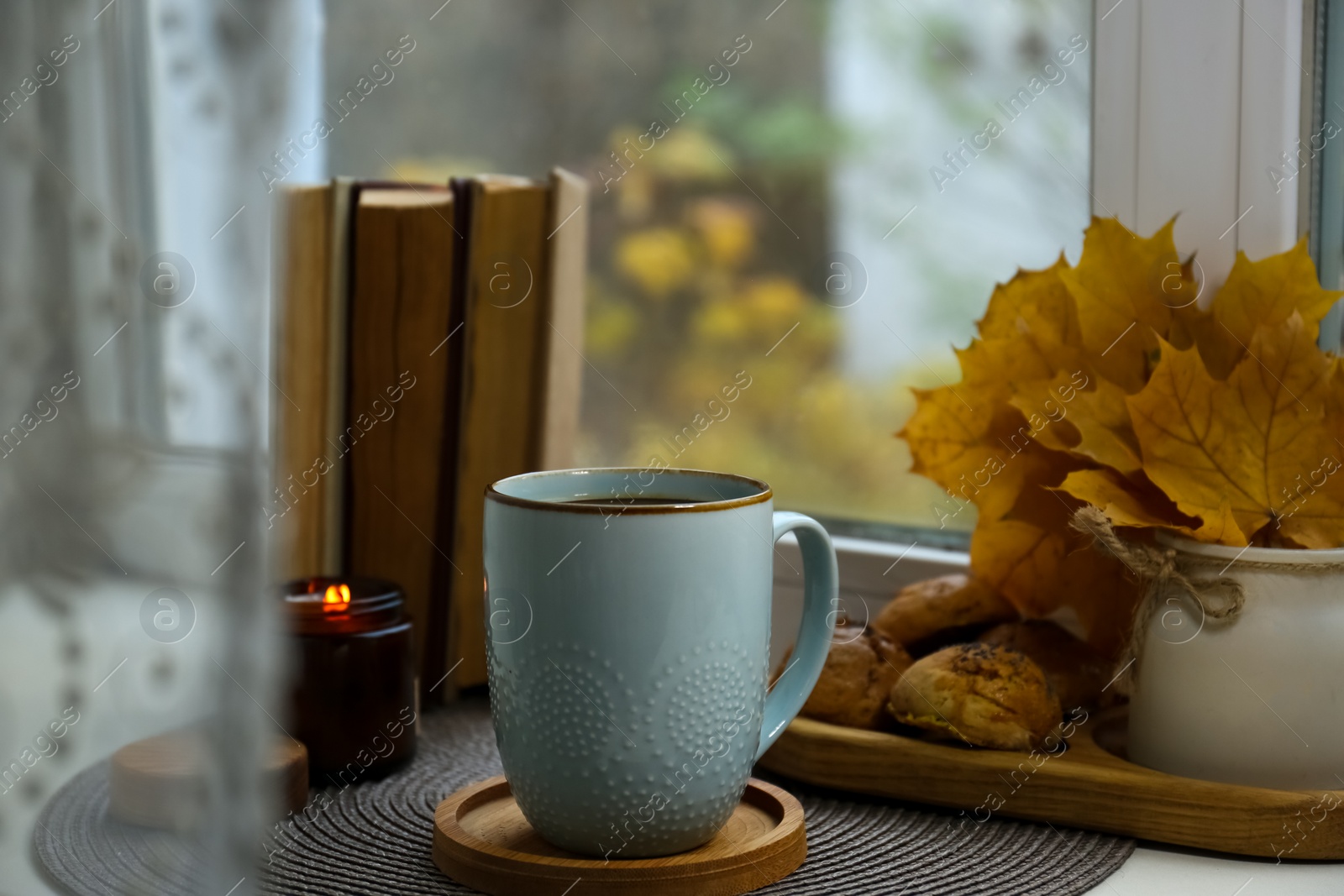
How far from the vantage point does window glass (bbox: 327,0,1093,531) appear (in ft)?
2.83

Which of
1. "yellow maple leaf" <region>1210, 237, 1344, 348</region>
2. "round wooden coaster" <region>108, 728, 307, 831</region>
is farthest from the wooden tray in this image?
"round wooden coaster" <region>108, 728, 307, 831</region>

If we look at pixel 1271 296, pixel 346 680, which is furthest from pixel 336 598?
pixel 1271 296

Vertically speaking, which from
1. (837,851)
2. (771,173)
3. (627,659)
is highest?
(771,173)

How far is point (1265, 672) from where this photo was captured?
1.84ft

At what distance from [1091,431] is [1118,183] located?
212 millimetres

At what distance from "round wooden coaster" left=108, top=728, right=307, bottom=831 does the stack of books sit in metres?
0.50

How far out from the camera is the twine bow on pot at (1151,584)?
1.85 ft

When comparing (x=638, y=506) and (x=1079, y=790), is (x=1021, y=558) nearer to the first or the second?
(x=1079, y=790)

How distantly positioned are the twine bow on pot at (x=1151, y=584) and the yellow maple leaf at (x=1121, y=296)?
0.09 meters

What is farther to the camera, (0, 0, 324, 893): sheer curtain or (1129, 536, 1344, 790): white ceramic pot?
(1129, 536, 1344, 790): white ceramic pot

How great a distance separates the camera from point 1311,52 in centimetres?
69

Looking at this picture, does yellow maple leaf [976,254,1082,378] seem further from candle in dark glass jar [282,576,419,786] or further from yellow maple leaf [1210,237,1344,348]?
candle in dark glass jar [282,576,419,786]

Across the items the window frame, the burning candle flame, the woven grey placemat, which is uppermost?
the window frame

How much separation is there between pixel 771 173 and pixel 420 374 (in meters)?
0.37
